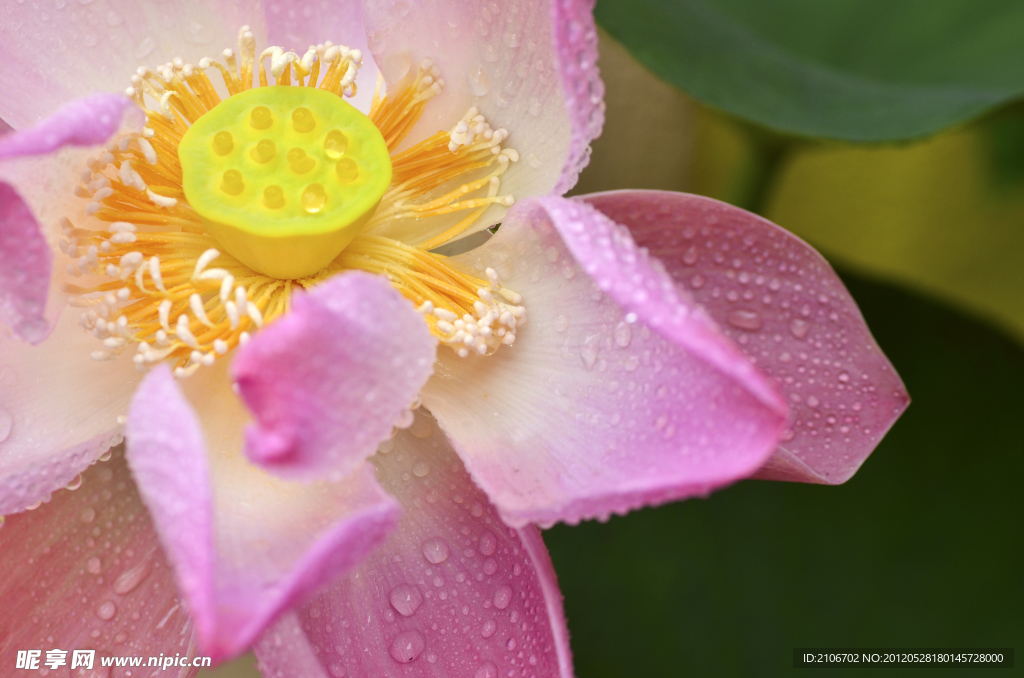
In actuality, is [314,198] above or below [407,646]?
above

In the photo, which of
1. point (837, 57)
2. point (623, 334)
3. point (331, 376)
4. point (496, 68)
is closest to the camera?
point (331, 376)

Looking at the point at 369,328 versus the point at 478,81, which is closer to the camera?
the point at 369,328

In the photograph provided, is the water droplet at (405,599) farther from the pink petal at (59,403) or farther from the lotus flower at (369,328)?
the pink petal at (59,403)

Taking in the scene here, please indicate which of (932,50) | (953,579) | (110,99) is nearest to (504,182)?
(110,99)

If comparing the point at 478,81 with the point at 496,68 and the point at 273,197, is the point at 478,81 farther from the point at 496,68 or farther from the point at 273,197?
the point at 273,197

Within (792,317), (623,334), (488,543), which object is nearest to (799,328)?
(792,317)

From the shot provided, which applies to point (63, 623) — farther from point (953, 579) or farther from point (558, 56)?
point (953, 579)
